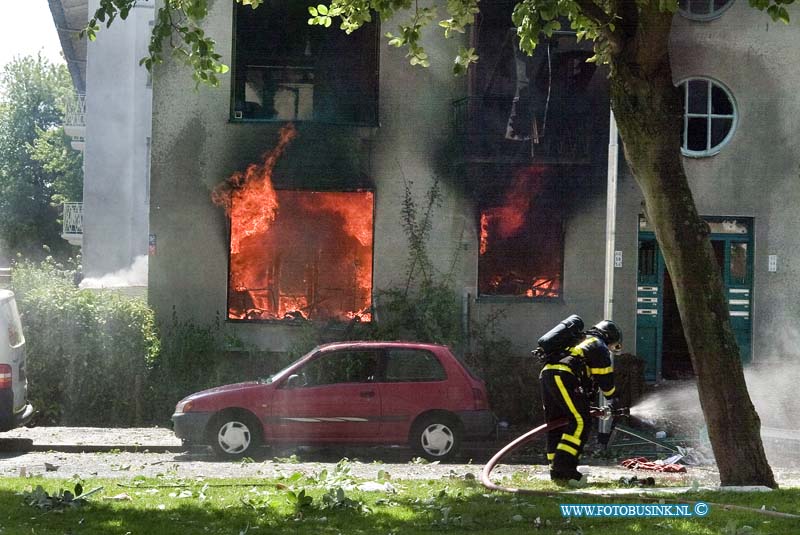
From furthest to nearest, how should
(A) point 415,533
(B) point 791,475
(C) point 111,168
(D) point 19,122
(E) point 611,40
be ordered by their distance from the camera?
1. (D) point 19,122
2. (C) point 111,168
3. (B) point 791,475
4. (E) point 611,40
5. (A) point 415,533

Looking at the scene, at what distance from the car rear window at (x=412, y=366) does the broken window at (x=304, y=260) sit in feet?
16.3

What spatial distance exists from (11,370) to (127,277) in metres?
20.5

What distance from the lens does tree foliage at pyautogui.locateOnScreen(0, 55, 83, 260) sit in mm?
52906

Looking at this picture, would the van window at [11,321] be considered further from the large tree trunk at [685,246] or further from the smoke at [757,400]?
the smoke at [757,400]

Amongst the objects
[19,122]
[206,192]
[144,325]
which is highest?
[19,122]

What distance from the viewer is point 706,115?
19.0m

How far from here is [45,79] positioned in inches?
2336

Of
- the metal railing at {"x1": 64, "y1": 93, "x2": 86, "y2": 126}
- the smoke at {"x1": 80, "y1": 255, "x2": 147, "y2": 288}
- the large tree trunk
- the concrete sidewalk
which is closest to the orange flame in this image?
the concrete sidewalk

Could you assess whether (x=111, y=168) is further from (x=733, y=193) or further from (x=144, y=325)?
(x=733, y=193)

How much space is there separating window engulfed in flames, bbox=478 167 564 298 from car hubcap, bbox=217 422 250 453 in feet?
21.9

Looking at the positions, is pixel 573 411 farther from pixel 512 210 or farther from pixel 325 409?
pixel 512 210

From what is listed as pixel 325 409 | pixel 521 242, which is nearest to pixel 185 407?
pixel 325 409

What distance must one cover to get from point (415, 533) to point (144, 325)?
36.7 feet

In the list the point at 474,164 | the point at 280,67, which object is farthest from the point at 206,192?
the point at 474,164
